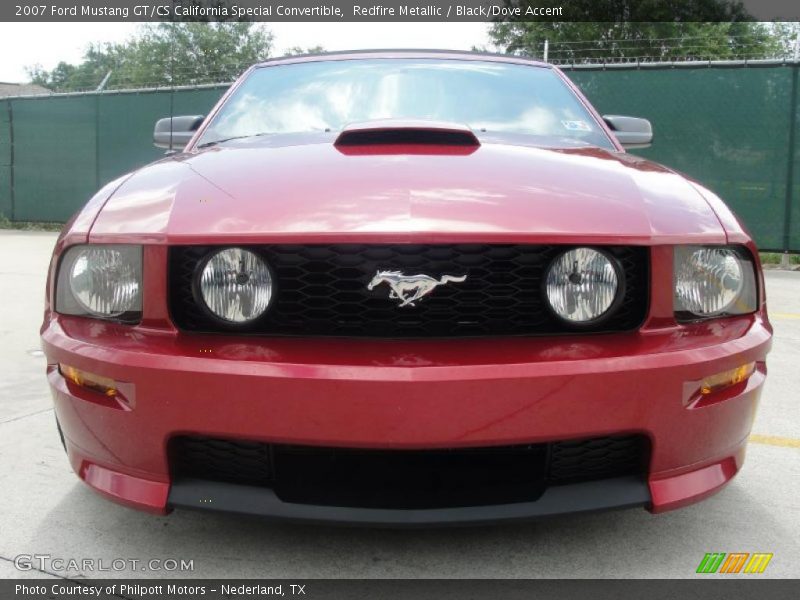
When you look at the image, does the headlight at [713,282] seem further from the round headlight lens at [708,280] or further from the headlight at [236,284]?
the headlight at [236,284]

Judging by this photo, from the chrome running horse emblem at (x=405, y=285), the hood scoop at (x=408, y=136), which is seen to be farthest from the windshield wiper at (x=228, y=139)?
the chrome running horse emblem at (x=405, y=285)

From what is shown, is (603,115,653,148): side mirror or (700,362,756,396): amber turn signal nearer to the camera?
(700,362,756,396): amber turn signal

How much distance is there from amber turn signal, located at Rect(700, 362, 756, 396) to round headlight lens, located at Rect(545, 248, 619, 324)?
28cm

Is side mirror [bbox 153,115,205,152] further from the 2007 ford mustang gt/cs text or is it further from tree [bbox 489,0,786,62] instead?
tree [bbox 489,0,786,62]

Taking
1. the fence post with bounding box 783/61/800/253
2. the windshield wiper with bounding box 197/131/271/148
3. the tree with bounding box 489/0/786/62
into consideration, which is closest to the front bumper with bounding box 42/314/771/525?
the windshield wiper with bounding box 197/131/271/148

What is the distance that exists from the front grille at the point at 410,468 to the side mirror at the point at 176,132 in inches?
67.8

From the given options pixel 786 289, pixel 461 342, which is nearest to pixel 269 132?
pixel 461 342

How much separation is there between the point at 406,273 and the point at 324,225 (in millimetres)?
212

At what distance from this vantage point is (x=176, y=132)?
3.14 metres

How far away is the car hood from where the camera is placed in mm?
1639

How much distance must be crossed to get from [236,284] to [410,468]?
1.88 feet

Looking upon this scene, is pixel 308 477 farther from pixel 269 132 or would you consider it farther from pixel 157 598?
pixel 269 132

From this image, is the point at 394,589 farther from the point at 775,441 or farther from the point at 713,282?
the point at 775,441

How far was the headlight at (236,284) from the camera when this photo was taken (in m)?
1.69
